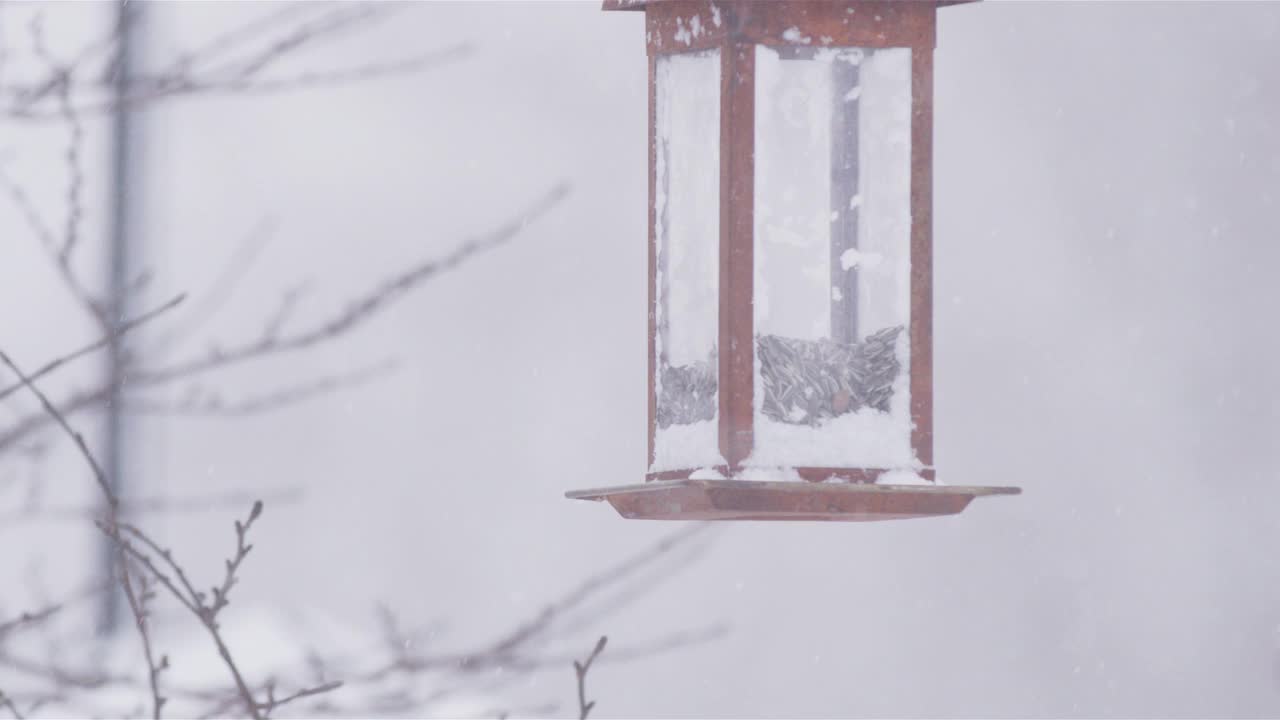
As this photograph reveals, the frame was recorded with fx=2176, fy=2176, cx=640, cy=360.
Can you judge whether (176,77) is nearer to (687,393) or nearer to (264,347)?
(264,347)

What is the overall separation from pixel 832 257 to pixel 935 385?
2464 mm

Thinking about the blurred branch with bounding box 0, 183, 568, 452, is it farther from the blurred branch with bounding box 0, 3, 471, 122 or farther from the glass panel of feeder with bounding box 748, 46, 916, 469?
the glass panel of feeder with bounding box 748, 46, 916, 469

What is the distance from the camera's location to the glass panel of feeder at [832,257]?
3211mm

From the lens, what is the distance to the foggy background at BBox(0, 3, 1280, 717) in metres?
5.52

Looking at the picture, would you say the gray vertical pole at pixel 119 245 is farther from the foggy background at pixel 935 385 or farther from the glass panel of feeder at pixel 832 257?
the glass panel of feeder at pixel 832 257

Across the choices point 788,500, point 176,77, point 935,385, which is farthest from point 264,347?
point 935,385

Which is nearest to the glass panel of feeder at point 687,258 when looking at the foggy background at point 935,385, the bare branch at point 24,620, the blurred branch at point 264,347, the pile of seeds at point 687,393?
the pile of seeds at point 687,393

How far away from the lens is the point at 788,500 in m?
3.06

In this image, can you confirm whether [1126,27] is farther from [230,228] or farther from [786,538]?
[230,228]

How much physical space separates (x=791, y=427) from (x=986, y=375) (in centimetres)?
246

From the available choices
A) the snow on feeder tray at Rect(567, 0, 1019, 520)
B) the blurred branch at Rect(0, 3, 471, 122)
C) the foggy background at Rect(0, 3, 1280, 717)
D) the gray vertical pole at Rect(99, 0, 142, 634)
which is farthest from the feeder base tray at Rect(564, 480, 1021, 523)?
the foggy background at Rect(0, 3, 1280, 717)

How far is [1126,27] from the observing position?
18.9 feet

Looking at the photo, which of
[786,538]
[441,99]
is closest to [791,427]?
[786,538]

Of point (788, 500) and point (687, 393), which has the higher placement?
point (687, 393)
